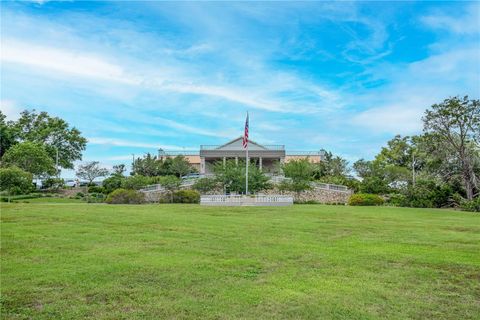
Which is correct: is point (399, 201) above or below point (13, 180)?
below

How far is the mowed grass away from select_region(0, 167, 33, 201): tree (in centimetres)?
2294

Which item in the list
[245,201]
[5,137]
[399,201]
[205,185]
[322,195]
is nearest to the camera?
[245,201]

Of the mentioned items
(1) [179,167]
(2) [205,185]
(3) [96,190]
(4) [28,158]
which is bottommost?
(3) [96,190]

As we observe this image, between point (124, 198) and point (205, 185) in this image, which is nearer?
point (124, 198)

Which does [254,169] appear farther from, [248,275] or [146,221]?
[248,275]

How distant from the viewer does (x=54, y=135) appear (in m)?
56.2

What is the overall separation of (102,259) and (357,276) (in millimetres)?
4386

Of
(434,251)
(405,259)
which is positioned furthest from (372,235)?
(405,259)

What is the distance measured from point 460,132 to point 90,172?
4467 cm

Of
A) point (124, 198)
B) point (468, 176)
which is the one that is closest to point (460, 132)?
point (468, 176)

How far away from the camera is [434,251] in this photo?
8773 millimetres

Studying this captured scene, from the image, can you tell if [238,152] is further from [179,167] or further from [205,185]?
[205,185]

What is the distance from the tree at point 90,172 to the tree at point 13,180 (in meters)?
22.8

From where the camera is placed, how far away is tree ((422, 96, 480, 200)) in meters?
28.5
